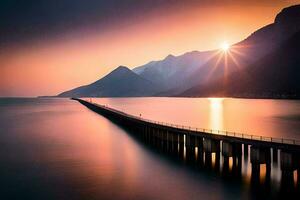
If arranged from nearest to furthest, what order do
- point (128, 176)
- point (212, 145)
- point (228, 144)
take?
1. point (228, 144)
2. point (128, 176)
3. point (212, 145)

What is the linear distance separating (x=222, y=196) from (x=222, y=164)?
11.7 m

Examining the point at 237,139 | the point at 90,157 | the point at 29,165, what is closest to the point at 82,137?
the point at 90,157

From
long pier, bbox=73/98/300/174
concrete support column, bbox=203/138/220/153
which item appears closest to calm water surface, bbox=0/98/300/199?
long pier, bbox=73/98/300/174

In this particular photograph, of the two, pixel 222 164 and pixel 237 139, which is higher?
pixel 237 139

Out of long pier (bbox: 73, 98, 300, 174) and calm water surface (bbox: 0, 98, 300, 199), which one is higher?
long pier (bbox: 73, 98, 300, 174)

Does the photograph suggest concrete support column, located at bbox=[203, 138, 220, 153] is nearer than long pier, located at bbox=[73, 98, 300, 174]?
No

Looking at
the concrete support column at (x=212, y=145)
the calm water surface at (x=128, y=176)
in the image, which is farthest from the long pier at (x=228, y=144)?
the calm water surface at (x=128, y=176)

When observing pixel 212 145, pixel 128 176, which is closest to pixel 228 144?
pixel 212 145

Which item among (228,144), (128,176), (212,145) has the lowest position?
(128,176)

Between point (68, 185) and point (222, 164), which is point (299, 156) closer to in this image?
point (222, 164)

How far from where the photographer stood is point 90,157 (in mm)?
56375

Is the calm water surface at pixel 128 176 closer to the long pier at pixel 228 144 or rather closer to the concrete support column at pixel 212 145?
the long pier at pixel 228 144

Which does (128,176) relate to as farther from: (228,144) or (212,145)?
(228,144)

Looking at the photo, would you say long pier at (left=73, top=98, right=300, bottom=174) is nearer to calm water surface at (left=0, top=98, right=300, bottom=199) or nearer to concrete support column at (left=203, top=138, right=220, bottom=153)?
concrete support column at (left=203, top=138, right=220, bottom=153)
